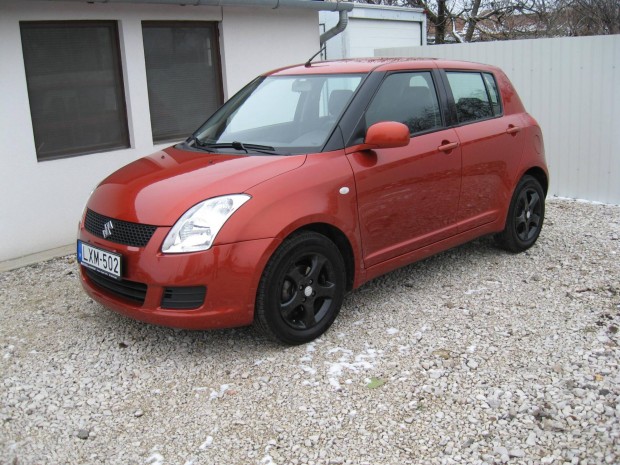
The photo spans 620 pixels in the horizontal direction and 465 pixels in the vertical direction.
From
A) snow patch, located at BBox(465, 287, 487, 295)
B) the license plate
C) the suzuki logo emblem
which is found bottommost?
snow patch, located at BBox(465, 287, 487, 295)

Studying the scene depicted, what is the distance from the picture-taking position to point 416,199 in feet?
16.0

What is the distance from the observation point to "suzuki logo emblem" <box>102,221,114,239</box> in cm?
419

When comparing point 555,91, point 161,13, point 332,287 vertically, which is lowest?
point 332,287

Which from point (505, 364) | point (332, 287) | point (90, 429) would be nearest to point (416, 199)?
point (332, 287)

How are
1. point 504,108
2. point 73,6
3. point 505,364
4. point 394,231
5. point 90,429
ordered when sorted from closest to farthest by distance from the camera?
point 90,429 → point 505,364 → point 394,231 → point 504,108 → point 73,6

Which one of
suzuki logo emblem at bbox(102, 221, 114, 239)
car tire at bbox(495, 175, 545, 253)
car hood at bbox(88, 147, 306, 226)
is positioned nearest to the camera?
car hood at bbox(88, 147, 306, 226)

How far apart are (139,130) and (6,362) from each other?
375cm

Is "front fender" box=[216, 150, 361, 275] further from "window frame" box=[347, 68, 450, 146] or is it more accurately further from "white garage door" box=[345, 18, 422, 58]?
"white garage door" box=[345, 18, 422, 58]

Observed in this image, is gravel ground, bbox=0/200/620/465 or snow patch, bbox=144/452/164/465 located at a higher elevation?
gravel ground, bbox=0/200/620/465

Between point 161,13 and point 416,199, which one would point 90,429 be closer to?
point 416,199

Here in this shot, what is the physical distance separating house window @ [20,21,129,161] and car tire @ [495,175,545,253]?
4236 millimetres

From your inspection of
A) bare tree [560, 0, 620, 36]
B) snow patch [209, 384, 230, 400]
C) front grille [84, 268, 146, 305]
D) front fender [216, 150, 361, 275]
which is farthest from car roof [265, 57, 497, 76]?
bare tree [560, 0, 620, 36]

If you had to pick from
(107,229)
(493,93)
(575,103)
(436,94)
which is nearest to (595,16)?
(575,103)

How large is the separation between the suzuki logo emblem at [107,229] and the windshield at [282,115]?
1.04 m
